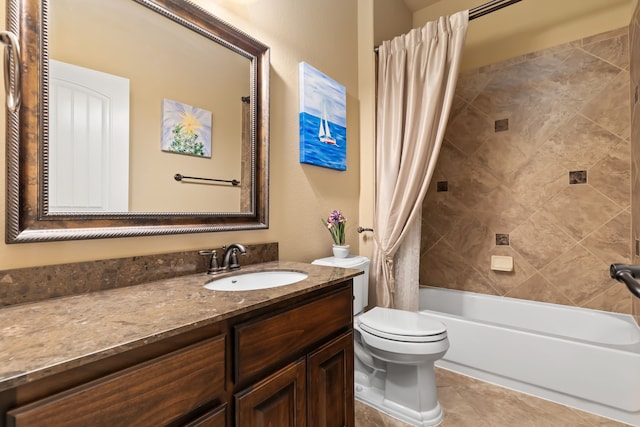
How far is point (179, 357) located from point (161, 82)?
1.02 meters

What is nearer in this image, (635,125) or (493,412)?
(493,412)

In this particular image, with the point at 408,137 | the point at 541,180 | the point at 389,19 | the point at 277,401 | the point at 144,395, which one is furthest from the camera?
the point at 389,19

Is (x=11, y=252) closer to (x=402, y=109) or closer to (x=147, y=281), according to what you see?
(x=147, y=281)

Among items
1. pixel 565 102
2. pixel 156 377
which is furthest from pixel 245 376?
pixel 565 102

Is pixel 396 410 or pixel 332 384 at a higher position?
pixel 332 384

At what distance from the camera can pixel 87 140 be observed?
98cm

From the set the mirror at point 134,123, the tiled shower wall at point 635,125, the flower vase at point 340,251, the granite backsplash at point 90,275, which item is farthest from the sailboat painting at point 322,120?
the tiled shower wall at point 635,125

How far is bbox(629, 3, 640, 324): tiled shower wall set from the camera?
6.08ft

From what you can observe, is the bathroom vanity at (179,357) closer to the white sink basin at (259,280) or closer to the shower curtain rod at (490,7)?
the white sink basin at (259,280)

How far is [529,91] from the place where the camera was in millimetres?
2371

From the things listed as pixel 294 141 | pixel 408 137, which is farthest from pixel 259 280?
pixel 408 137

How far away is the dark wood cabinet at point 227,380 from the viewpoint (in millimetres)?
522

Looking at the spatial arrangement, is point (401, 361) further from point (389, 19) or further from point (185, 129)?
point (389, 19)

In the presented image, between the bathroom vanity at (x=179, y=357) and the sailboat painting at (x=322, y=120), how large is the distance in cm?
91
